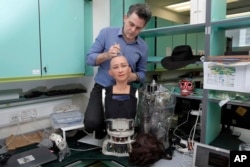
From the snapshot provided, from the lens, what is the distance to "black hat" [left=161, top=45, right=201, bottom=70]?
4.91 feet

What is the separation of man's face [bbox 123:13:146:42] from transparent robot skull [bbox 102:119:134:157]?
0.62 meters

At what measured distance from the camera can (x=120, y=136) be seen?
136 centimetres

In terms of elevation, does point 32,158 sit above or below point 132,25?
below

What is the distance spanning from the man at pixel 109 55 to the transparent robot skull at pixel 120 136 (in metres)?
0.15

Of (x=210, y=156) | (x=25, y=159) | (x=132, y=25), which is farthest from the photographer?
(x=132, y=25)

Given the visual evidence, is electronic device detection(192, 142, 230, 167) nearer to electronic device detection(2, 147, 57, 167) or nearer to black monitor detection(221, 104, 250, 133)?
black monitor detection(221, 104, 250, 133)

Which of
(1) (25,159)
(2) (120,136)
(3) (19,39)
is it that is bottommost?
(1) (25,159)

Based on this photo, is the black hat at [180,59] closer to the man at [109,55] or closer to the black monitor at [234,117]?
the man at [109,55]

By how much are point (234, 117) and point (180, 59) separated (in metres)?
0.65

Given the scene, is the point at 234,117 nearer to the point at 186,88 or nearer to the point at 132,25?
the point at 186,88

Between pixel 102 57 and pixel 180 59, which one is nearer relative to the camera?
pixel 102 57

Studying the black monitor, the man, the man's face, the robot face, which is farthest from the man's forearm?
the black monitor

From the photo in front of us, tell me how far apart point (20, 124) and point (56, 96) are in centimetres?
36

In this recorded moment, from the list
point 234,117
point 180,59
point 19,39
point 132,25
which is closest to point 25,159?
point 19,39
